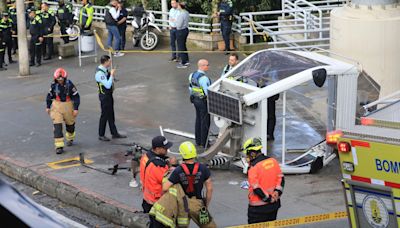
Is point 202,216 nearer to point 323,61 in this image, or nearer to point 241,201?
point 241,201

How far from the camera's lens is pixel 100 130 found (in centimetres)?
1385

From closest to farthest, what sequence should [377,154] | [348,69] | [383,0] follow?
[377,154], [348,69], [383,0]

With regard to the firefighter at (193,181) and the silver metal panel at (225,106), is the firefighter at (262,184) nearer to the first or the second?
the firefighter at (193,181)

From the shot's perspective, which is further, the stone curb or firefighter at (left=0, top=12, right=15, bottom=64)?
firefighter at (left=0, top=12, right=15, bottom=64)

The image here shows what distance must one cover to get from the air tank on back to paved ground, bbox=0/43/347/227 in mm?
3150

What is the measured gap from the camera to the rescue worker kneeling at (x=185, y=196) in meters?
7.88

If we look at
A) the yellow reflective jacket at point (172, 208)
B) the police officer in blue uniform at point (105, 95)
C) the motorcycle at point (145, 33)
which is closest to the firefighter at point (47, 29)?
the motorcycle at point (145, 33)

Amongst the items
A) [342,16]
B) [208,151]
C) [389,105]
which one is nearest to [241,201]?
[208,151]

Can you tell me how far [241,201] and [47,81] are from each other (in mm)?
9867

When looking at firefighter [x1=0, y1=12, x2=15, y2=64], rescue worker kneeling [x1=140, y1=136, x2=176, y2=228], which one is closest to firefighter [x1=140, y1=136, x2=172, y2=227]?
rescue worker kneeling [x1=140, y1=136, x2=176, y2=228]

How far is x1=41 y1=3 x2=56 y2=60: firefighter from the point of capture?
2156 cm

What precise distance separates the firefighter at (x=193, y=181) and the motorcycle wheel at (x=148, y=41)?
13.8 m

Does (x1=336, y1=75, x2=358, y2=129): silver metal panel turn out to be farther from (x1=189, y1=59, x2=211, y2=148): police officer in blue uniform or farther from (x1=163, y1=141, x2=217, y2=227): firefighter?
(x1=163, y1=141, x2=217, y2=227): firefighter

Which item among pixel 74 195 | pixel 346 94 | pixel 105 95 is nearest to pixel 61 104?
pixel 105 95
